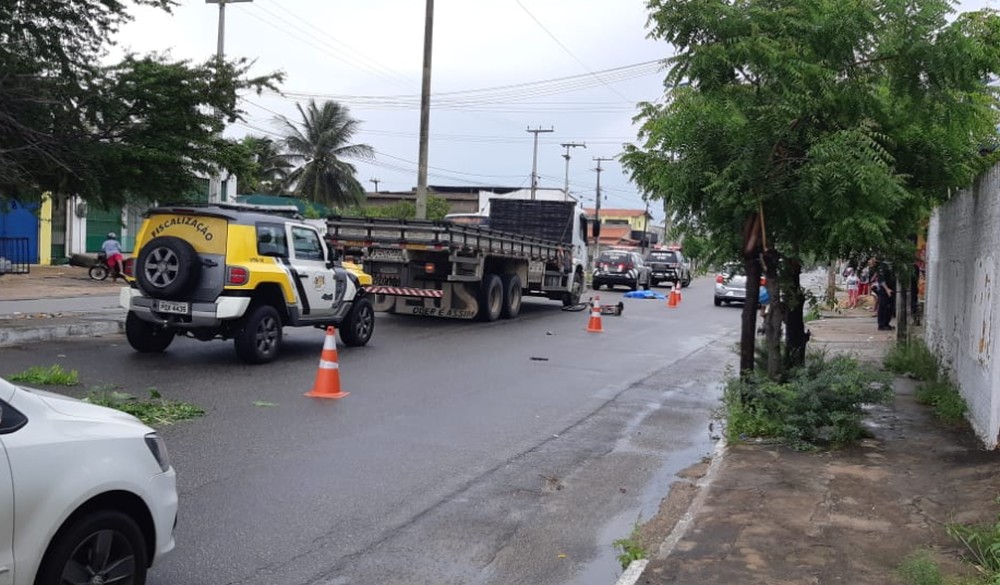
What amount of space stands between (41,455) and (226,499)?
9.17 feet

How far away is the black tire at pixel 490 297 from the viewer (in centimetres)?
2008

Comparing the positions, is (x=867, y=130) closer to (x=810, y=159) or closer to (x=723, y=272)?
(x=810, y=159)

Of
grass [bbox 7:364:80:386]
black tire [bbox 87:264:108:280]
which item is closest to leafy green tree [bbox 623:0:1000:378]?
grass [bbox 7:364:80:386]

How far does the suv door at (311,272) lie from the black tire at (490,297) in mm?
6459

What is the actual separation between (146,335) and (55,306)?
7.55m

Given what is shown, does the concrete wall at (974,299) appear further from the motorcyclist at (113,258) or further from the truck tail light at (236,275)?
the motorcyclist at (113,258)

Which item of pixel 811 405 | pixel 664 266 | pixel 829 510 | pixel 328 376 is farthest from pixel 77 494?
pixel 664 266

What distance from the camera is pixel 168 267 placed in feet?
38.5

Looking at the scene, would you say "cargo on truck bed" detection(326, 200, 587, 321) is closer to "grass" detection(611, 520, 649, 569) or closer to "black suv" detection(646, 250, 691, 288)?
"grass" detection(611, 520, 649, 569)

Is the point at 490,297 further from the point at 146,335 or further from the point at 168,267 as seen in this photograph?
the point at 168,267

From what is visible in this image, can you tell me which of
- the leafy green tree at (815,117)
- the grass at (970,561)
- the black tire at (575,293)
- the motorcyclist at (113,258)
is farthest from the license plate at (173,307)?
the motorcyclist at (113,258)

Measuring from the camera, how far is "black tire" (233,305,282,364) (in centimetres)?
1210

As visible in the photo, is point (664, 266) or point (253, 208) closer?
point (253, 208)

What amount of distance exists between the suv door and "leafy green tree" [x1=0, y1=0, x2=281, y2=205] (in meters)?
2.79
